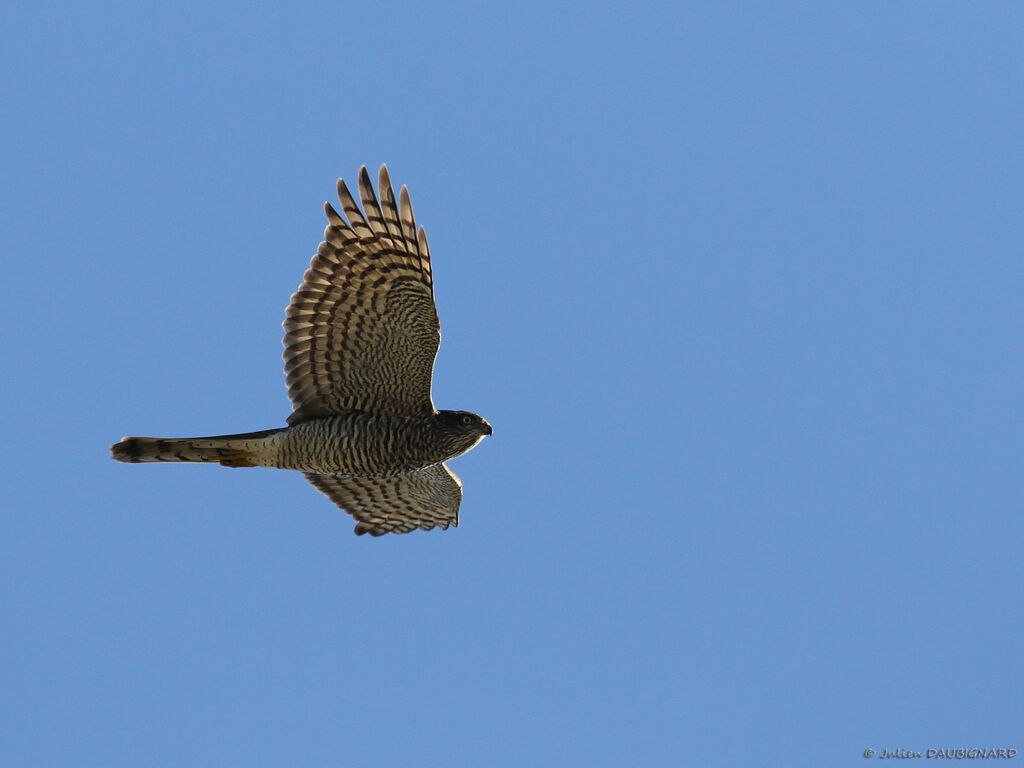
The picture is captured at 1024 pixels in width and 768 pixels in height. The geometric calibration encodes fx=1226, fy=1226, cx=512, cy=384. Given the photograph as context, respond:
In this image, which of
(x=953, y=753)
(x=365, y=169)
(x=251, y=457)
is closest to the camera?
(x=365, y=169)

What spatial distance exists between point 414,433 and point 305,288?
1822 mm

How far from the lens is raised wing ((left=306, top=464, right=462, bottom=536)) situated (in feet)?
44.5

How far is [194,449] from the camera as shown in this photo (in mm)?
11695

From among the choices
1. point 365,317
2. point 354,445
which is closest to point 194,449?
point 354,445

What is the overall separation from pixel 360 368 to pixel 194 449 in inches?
69.0

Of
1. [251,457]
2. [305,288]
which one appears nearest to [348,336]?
[305,288]

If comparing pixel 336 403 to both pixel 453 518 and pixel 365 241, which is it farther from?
pixel 453 518

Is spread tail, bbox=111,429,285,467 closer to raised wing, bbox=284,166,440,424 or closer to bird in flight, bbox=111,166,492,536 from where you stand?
bird in flight, bbox=111,166,492,536

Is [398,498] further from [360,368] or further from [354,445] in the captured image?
[360,368]

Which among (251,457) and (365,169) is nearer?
(365,169)

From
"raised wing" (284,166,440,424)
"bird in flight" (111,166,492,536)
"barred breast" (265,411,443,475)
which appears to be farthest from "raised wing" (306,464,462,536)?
"raised wing" (284,166,440,424)

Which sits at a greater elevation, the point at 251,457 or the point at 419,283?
the point at 419,283

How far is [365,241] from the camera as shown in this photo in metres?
11.2

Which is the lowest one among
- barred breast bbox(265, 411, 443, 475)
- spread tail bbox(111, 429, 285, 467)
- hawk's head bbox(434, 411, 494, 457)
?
spread tail bbox(111, 429, 285, 467)
